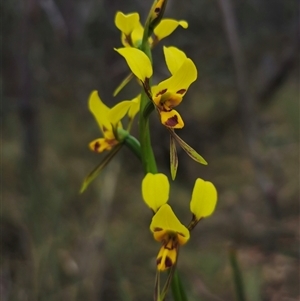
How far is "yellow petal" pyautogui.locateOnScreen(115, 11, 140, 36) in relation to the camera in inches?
23.6

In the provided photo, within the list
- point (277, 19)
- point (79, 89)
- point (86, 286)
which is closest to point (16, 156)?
point (79, 89)

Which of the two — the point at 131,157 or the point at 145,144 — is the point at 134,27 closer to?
the point at 145,144

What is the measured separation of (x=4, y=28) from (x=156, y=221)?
1.93m

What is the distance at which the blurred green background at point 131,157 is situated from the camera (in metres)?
1.64

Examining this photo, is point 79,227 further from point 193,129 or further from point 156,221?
point 156,221

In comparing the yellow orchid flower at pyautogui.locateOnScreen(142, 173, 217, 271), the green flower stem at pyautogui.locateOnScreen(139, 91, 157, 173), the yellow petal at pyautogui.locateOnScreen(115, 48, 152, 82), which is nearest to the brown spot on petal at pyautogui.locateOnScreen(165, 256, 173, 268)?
the yellow orchid flower at pyautogui.locateOnScreen(142, 173, 217, 271)

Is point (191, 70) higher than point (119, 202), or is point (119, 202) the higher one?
point (191, 70)

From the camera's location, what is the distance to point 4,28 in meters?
2.20

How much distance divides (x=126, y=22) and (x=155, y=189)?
228mm

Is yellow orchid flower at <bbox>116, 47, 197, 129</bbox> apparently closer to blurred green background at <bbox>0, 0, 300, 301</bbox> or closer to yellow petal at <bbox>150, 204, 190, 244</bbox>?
yellow petal at <bbox>150, 204, 190, 244</bbox>

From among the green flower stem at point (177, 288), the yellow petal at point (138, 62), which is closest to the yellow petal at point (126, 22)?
the yellow petal at point (138, 62)

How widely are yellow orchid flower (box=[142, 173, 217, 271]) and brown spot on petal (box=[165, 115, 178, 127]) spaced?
0.06 m

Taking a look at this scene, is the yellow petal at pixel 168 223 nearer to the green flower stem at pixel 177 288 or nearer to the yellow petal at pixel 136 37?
the green flower stem at pixel 177 288

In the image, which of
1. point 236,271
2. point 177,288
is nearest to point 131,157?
point 236,271
